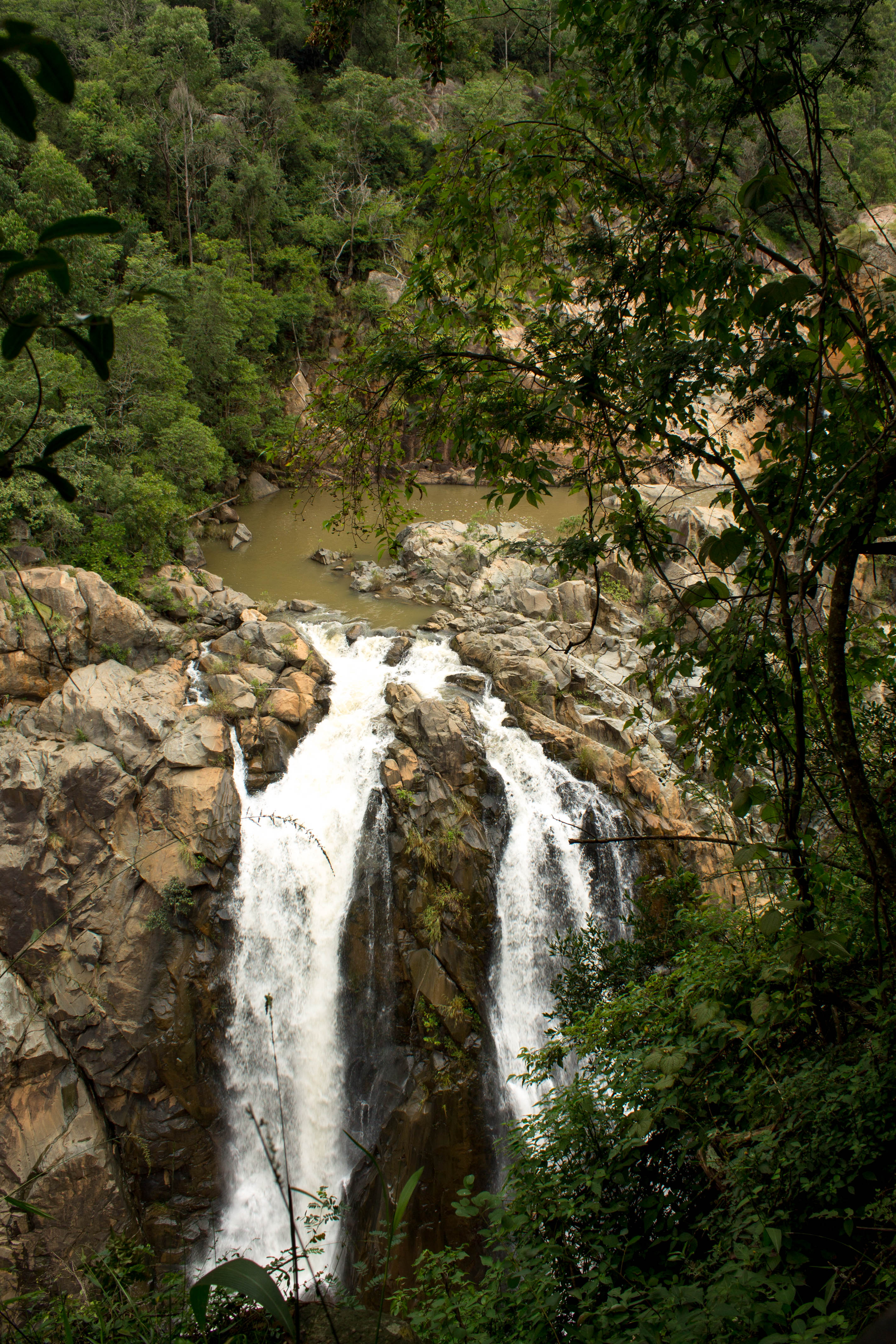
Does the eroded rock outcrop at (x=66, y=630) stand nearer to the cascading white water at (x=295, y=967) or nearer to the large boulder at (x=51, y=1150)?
the cascading white water at (x=295, y=967)

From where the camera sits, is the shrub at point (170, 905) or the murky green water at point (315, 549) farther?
the murky green water at point (315, 549)

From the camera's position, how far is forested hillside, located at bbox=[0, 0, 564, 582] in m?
12.7

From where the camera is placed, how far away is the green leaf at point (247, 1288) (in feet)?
3.58

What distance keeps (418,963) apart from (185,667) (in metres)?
5.59

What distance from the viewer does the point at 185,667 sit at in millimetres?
10594

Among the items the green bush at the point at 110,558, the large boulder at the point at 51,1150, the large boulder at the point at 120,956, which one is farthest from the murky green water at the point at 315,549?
the large boulder at the point at 51,1150

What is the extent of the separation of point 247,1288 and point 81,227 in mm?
1576

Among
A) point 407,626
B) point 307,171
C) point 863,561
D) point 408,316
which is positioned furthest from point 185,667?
point 307,171

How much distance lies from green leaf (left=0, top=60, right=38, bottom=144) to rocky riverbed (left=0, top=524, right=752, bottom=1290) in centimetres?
690

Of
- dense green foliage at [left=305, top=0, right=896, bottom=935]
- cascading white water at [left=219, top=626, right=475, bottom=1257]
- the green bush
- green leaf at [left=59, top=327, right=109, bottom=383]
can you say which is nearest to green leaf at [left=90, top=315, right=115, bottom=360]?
green leaf at [left=59, top=327, right=109, bottom=383]

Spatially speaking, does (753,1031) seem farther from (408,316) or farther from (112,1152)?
(112,1152)

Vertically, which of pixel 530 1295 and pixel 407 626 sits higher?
pixel 407 626

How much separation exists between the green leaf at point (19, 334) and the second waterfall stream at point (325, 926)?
7963 millimetres

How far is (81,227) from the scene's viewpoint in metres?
0.92
